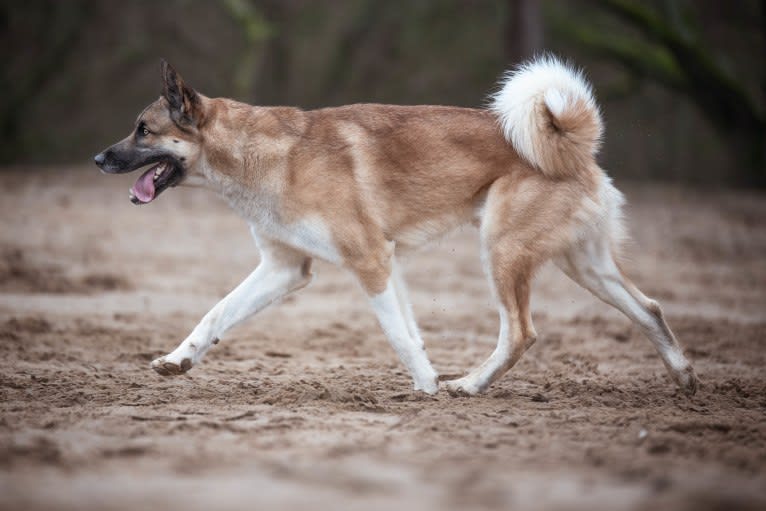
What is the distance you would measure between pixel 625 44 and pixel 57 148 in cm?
874

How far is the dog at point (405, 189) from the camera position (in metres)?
5.02

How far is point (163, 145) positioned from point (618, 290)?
2.53 metres

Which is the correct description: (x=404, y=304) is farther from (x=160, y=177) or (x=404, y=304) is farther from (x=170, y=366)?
(x=160, y=177)

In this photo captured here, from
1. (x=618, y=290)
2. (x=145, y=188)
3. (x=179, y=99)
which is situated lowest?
(x=618, y=290)

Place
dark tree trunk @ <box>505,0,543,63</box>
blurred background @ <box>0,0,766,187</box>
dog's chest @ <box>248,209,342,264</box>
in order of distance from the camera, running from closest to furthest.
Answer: dog's chest @ <box>248,209,342,264</box>
dark tree trunk @ <box>505,0,543,63</box>
blurred background @ <box>0,0,766,187</box>

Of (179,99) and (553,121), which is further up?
(179,99)

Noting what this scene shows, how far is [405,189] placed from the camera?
5.26 meters

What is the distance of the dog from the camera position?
5.02 metres

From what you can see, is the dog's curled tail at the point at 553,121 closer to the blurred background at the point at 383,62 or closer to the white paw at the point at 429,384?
the white paw at the point at 429,384

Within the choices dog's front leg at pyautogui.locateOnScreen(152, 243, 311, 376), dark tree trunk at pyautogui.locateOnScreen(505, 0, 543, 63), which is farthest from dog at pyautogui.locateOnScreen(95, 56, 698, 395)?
dark tree trunk at pyautogui.locateOnScreen(505, 0, 543, 63)

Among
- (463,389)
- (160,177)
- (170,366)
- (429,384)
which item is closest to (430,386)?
(429,384)

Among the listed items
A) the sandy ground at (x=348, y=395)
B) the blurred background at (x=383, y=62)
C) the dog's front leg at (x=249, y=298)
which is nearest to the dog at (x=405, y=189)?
the dog's front leg at (x=249, y=298)

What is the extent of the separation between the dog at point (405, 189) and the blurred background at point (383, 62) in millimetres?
9337

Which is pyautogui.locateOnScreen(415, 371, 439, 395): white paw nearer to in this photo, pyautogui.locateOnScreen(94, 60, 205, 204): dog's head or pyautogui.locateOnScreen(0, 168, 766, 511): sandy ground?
pyautogui.locateOnScreen(0, 168, 766, 511): sandy ground
